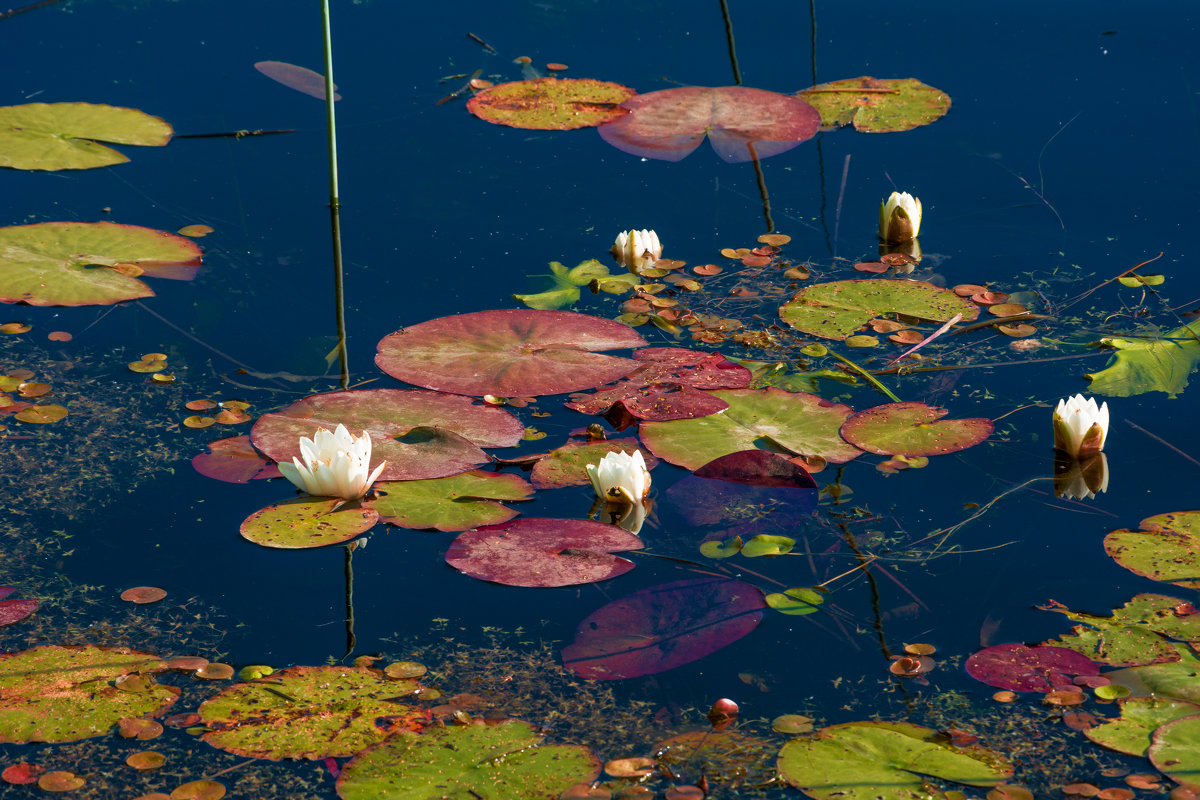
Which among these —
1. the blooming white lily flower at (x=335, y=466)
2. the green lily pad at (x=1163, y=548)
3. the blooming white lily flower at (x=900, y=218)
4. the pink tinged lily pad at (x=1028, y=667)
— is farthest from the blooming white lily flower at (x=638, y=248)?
the pink tinged lily pad at (x=1028, y=667)

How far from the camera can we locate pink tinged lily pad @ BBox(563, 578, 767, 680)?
1945 mm

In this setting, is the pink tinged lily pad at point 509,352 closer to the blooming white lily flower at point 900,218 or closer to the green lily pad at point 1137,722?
the blooming white lily flower at point 900,218

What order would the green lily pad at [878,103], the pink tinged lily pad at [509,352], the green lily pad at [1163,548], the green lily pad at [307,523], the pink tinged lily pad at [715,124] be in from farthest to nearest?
the green lily pad at [878,103] < the pink tinged lily pad at [715,124] < the pink tinged lily pad at [509,352] < the green lily pad at [307,523] < the green lily pad at [1163,548]

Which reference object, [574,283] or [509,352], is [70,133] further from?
[509,352]

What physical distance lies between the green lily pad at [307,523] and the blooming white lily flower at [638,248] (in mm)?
1346

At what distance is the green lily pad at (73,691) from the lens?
1787 mm

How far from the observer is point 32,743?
1766mm

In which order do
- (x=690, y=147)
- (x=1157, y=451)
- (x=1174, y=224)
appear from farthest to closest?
1. (x=690, y=147)
2. (x=1174, y=224)
3. (x=1157, y=451)

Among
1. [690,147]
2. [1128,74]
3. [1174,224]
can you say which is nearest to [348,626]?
[690,147]

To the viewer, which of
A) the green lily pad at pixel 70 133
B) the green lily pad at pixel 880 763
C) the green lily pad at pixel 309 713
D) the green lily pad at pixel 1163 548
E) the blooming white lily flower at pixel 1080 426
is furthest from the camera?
the green lily pad at pixel 70 133

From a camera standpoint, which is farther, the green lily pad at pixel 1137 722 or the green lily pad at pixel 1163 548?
the green lily pad at pixel 1163 548

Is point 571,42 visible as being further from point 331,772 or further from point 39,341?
point 331,772

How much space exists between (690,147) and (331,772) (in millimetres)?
2956

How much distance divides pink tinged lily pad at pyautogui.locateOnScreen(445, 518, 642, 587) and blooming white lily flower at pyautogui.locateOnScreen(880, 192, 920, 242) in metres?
1.68
